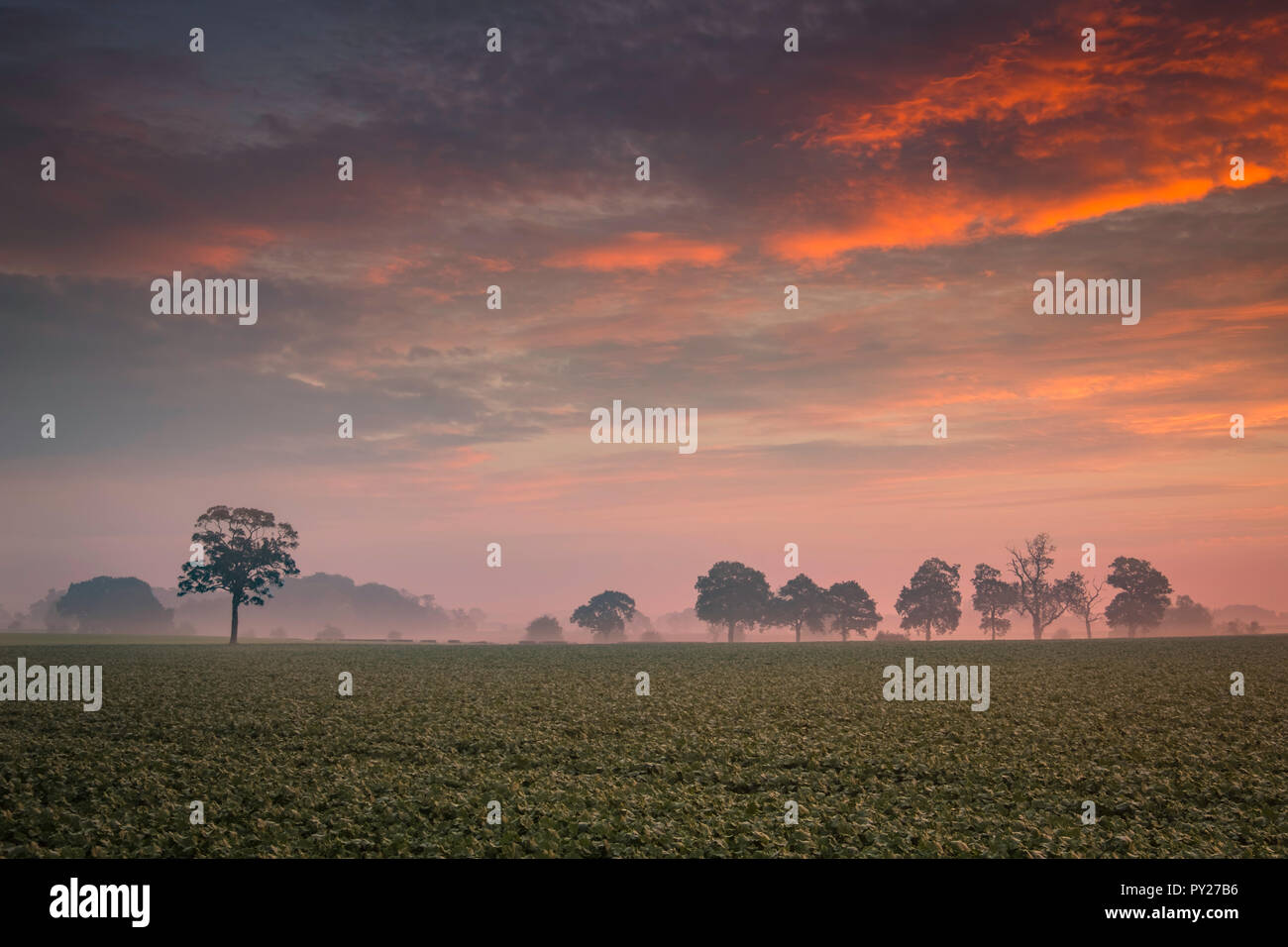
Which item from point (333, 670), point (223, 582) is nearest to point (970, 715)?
point (333, 670)

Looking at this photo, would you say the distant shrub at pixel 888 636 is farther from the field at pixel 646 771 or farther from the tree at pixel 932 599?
→ the field at pixel 646 771

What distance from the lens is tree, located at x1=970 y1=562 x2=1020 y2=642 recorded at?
586 ft

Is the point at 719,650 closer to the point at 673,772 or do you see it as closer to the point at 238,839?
the point at 673,772

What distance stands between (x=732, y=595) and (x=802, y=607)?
1692cm

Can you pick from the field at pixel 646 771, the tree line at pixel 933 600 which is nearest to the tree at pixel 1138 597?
the tree line at pixel 933 600

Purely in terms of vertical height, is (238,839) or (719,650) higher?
(238,839)

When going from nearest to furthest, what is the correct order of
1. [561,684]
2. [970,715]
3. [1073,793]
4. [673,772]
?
[1073,793] < [673,772] < [970,715] < [561,684]

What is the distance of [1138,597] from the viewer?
582 ft

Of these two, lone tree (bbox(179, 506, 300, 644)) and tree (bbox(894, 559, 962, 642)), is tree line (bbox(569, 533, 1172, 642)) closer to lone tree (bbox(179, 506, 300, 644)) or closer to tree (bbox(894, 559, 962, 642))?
tree (bbox(894, 559, 962, 642))

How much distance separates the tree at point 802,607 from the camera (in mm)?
191000

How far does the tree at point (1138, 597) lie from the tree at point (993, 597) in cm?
1998

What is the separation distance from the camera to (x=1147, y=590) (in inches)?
6988
